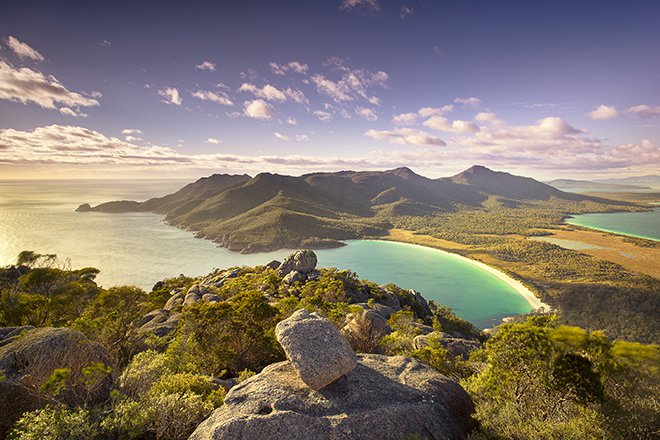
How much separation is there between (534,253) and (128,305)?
20157 centimetres

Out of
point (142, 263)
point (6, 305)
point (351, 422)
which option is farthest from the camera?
point (142, 263)

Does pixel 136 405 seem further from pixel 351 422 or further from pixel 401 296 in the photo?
pixel 401 296

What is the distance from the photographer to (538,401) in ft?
43.5

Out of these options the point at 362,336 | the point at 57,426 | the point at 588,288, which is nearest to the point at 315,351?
the point at 57,426

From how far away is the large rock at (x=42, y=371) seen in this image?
1259 centimetres

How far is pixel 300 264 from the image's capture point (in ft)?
211

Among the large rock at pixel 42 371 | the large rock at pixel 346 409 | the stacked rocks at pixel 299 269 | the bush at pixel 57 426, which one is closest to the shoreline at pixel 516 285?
the stacked rocks at pixel 299 269

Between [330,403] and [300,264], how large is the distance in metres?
52.4

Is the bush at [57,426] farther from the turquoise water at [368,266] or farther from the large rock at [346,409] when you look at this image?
the turquoise water at [368,266]

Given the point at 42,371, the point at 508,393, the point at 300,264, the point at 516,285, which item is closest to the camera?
the point at 42,371

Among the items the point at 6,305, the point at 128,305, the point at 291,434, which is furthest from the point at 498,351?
the point at 6,305

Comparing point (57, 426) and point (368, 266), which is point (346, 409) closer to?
point (57, 426)

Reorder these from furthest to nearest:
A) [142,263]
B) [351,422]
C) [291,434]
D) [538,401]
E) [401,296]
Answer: [142,263] < [401,296] < [538,401] < [351,422] < [291,434]

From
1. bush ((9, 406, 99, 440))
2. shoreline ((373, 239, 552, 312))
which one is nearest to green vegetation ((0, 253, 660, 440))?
bush ((9, 406, 99, 440))
